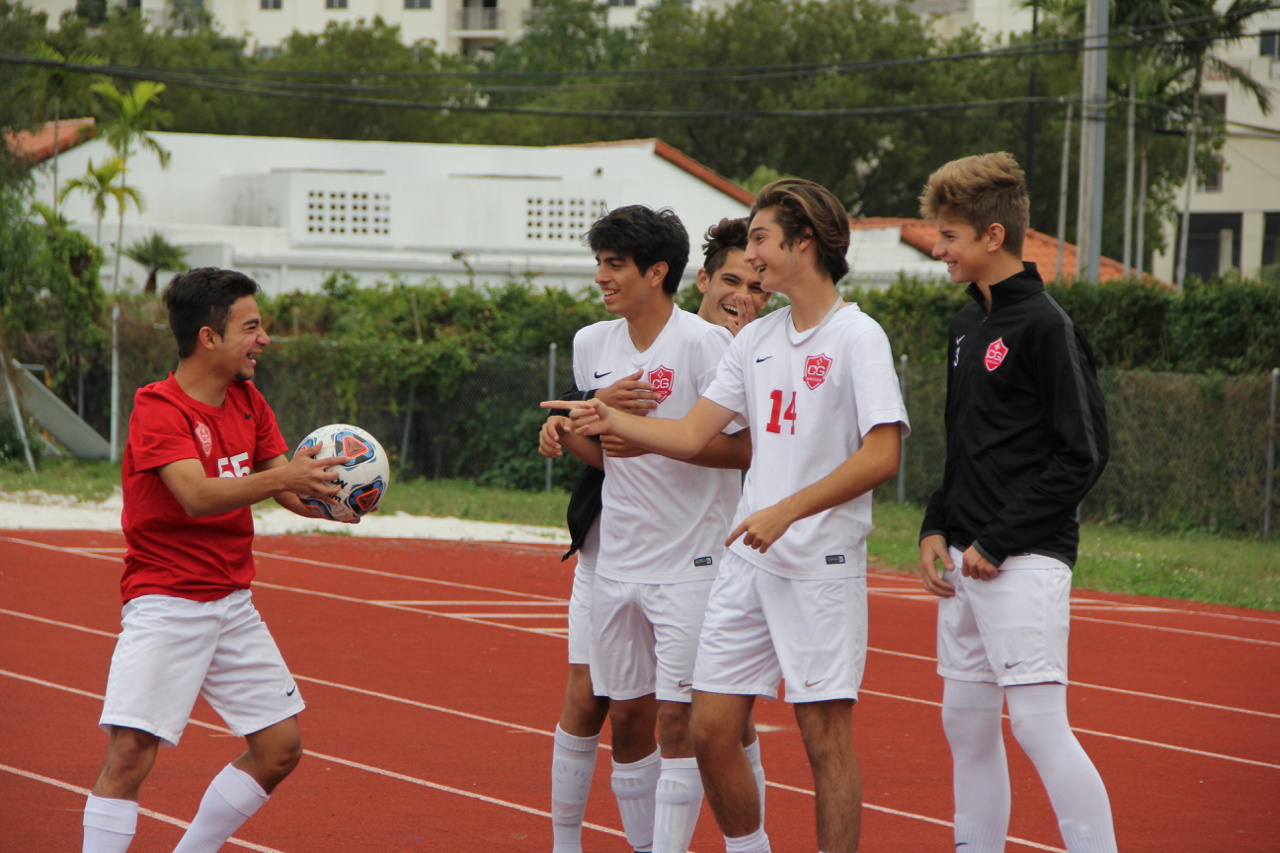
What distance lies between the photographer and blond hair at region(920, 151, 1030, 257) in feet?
13.1

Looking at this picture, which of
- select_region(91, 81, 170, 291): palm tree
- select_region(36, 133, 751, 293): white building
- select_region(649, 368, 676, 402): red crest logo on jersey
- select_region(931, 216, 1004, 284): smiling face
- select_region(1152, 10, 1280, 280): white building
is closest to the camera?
select_region(931, 216, 1004, 284): smiling face

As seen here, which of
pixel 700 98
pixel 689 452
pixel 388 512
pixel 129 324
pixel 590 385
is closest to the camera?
pixel 689 452

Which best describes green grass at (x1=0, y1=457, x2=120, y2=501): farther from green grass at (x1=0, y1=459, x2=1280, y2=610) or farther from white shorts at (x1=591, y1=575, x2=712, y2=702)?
white shorts at (x1=591, y1=575, x2=712, y2=702)

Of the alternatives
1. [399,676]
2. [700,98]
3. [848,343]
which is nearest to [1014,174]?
[848,343]

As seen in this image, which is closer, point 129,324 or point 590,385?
point 590,385

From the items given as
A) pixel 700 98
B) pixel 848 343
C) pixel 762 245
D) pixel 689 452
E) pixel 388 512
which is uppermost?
pixel 700 98

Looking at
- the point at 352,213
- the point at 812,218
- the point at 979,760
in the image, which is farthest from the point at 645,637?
the point at 352,213

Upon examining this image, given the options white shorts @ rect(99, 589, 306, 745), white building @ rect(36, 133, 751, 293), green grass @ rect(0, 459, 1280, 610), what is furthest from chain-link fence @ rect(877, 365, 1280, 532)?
white shorts @ rect(99, 589, 306, 745)

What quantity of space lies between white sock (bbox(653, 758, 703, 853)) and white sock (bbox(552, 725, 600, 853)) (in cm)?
39

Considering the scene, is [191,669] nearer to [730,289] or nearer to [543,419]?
[730,289]

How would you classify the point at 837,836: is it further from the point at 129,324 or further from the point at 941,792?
the point at 129,324

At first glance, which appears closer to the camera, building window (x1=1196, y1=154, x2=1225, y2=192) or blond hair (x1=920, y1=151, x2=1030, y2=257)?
blond hair (x1=920, y1=151, x2=1030, y2=257)

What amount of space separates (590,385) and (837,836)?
5.68 ft

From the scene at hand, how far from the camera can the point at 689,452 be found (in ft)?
13.6
